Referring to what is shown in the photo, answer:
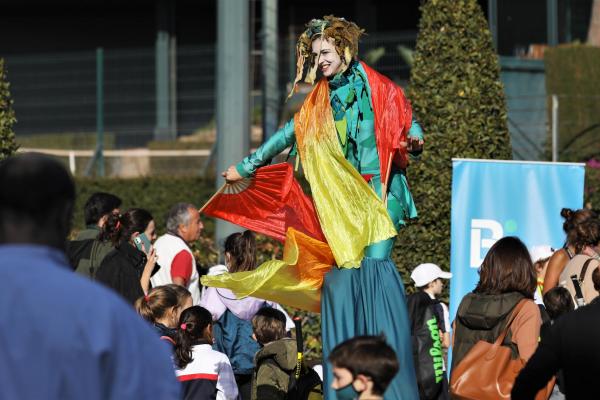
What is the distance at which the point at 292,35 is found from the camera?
74.7 feet

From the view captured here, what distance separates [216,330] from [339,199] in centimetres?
192

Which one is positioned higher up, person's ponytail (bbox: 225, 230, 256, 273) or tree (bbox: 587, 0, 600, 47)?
tree (bbox: 587, 0, 600, 47)

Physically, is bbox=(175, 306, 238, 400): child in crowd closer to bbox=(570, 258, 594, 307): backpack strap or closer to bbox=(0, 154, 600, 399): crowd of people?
bbox=(0, 154, 600, 399): crowd of people

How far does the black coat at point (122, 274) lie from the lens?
774cm

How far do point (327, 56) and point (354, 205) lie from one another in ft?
2.79

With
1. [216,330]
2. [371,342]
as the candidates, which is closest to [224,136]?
[216,330]

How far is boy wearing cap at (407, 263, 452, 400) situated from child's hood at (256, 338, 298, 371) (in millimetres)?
747

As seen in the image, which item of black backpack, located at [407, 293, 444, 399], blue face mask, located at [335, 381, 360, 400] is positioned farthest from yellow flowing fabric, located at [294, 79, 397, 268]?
black backpack, located at [407, 293, 444, 399]

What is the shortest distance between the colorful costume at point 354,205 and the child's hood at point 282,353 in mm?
646

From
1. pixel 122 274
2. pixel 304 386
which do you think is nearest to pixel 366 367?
pixel 304 386

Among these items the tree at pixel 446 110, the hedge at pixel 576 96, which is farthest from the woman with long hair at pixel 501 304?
the hedge at pixel 576 96

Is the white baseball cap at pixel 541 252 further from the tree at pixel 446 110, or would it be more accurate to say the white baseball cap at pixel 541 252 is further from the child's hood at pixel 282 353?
the child's hood at pixel 282 353

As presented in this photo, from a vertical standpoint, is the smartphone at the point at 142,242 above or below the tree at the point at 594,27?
below

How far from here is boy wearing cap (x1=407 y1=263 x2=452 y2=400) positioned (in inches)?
298
